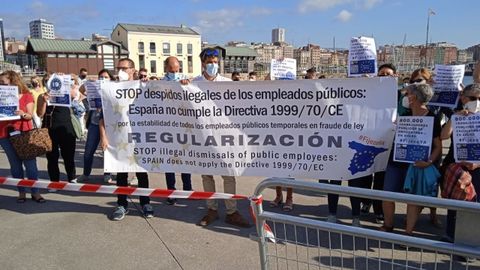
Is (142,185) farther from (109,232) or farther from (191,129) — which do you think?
(191,129)

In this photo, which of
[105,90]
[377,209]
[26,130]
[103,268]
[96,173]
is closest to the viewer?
[103,268]

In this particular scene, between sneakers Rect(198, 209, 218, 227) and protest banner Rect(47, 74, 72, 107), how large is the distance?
273 centimetres

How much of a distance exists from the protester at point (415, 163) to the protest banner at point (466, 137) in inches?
8.0

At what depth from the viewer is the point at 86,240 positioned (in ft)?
13.7

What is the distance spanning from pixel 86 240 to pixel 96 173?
3.20 metres

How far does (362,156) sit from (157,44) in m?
84.5

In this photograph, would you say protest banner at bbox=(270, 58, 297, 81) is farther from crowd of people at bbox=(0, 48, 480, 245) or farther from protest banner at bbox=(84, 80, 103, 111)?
protest banner at bbox=(84, 80, 103, 111)

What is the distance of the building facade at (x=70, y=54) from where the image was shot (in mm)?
62812

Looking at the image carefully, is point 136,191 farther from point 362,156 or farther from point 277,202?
point 362,156

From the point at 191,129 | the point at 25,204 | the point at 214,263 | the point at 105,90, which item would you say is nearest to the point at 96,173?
the point at 25,204

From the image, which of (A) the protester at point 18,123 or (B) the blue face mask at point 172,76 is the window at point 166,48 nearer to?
(A) the protester at point 18,123

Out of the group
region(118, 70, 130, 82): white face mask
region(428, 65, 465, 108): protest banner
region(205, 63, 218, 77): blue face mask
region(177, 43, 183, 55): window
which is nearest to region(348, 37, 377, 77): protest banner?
region(428, 65, 465, 108): protest banner

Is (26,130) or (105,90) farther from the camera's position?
(26,130)

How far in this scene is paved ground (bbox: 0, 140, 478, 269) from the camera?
3672mm
